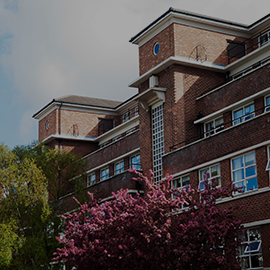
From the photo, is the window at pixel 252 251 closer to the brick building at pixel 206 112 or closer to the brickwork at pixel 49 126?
the brick building at pixel 206 112

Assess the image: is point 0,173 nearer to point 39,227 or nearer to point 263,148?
point 39,227

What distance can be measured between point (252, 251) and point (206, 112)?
989cm

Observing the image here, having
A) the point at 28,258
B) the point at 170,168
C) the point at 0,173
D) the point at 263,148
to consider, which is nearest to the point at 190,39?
the point at 170,168

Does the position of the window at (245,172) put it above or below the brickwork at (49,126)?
below

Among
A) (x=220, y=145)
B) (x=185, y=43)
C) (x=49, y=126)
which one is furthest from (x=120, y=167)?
(x=220, y=145)

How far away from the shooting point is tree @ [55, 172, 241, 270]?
18.8 m

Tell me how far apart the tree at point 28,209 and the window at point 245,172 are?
468 inches

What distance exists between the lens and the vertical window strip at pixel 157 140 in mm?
30000

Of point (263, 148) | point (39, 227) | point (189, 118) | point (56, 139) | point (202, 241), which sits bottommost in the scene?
point (202, 241)

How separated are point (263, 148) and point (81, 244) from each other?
8.43 m

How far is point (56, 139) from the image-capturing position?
43594 millimetres

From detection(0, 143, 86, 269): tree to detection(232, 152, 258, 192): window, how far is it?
11.9m

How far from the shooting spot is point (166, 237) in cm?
→ 1920

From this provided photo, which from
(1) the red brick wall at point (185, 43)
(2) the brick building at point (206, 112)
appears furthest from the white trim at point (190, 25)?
(1) the red brick wall at point (185, 43)
